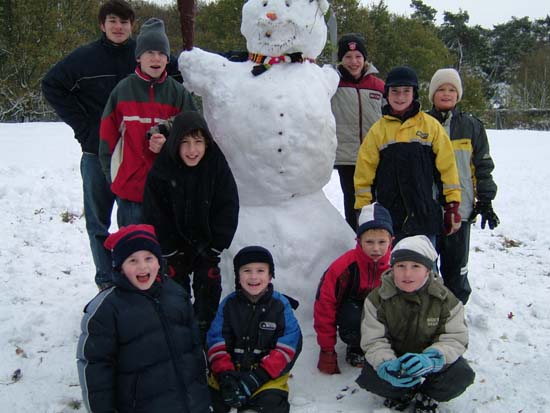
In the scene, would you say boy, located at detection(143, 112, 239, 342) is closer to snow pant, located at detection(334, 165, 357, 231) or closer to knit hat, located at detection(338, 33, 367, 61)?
snow pant, located at detection(334, 165, 357, 231)

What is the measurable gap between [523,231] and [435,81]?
407cm

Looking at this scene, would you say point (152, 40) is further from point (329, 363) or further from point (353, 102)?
point (329, 363)

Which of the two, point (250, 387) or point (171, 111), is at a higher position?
point (171, 111)

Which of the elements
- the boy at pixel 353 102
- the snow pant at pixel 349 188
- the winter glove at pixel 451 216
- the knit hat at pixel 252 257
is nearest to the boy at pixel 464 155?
the winter glove at pixel 451 216

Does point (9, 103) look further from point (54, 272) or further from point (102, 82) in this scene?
point (102, 82)

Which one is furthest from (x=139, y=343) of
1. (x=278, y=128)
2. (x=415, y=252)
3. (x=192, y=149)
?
→ (x=278, y=128)

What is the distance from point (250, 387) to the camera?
239 centimetres

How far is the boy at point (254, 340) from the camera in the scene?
242 centimetres

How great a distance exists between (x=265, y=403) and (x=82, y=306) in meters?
1.83

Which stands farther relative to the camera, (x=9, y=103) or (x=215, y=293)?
(x=9, y=103)

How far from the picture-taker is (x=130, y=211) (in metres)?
2.98

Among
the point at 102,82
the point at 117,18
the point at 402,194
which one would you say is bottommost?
the point at 402,194

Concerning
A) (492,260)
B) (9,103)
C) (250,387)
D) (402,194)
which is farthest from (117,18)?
(9,103)

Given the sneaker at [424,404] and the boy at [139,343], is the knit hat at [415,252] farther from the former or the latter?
the boy at [139,343]
